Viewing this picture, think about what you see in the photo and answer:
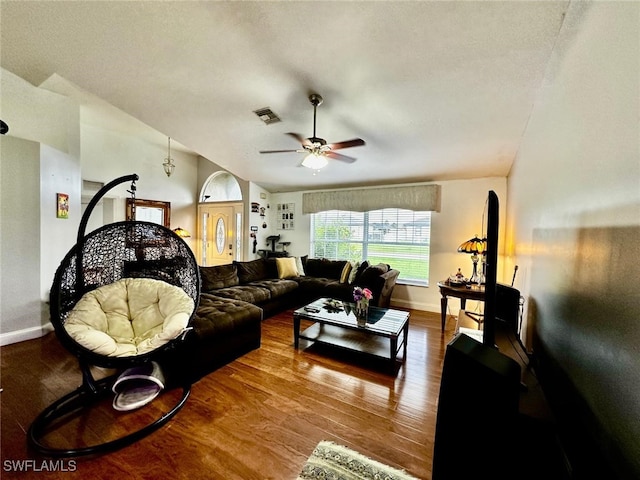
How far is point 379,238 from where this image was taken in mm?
5031

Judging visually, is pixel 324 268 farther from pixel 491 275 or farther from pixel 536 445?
pixel 536 445

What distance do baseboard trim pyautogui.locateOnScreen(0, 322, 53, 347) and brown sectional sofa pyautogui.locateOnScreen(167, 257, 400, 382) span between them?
71.6 inches

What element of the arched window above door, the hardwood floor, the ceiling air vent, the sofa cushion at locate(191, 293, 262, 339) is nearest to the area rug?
the hardwood floor

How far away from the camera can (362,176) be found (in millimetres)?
4570

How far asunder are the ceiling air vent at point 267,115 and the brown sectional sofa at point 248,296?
2252mm

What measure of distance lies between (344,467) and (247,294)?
2518mm

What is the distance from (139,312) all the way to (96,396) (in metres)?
0.63

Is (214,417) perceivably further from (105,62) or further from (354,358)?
(105,62)

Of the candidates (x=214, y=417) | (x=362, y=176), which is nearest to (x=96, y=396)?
(x=214, y=417)

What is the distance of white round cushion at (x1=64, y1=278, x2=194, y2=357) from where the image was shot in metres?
1.68

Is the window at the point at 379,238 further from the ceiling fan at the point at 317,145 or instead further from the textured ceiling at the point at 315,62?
the ceiling fan at the point at 317,145

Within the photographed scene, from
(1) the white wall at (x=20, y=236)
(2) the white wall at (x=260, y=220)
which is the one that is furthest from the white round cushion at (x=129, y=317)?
(2) the white wall at (x=260, y=220)

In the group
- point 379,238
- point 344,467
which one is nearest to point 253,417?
point 344,467

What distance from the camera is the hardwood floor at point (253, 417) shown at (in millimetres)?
1403
